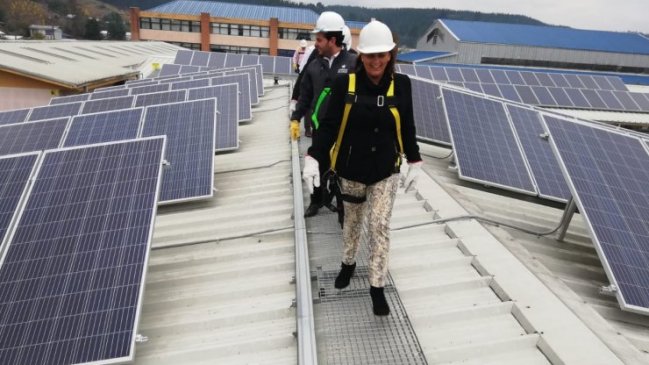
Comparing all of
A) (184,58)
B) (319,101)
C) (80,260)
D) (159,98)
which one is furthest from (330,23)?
(184,58)

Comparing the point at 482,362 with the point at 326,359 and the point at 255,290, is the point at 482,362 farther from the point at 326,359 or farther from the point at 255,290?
the point at 255,290

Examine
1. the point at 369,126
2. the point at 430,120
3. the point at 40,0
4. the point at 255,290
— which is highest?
the point at 40,0

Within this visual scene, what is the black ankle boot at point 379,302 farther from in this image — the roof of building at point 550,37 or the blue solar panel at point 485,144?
the roof of building at point 550,37

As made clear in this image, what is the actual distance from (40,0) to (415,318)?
6332 inches

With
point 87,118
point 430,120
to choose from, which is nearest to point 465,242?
A: point 430,120

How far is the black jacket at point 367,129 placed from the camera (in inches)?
134

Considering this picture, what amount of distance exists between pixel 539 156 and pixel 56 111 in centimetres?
1165

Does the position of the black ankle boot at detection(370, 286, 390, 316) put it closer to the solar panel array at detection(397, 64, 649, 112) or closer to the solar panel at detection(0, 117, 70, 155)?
the solar panel at detection(0, 117, 70, 155)

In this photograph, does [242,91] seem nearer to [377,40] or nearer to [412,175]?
[412,175]

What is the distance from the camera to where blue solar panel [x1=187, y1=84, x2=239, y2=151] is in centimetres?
904

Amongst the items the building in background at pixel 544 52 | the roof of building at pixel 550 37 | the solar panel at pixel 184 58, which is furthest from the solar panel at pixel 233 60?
the roof of building at pixel 550 37

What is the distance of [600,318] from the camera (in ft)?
12.7

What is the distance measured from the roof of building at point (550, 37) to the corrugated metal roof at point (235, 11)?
23.0m

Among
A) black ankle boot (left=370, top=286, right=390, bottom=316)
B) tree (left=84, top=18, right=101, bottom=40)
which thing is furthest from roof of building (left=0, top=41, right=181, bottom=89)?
tree (left=84, top=18, right=101, bottom=40)
